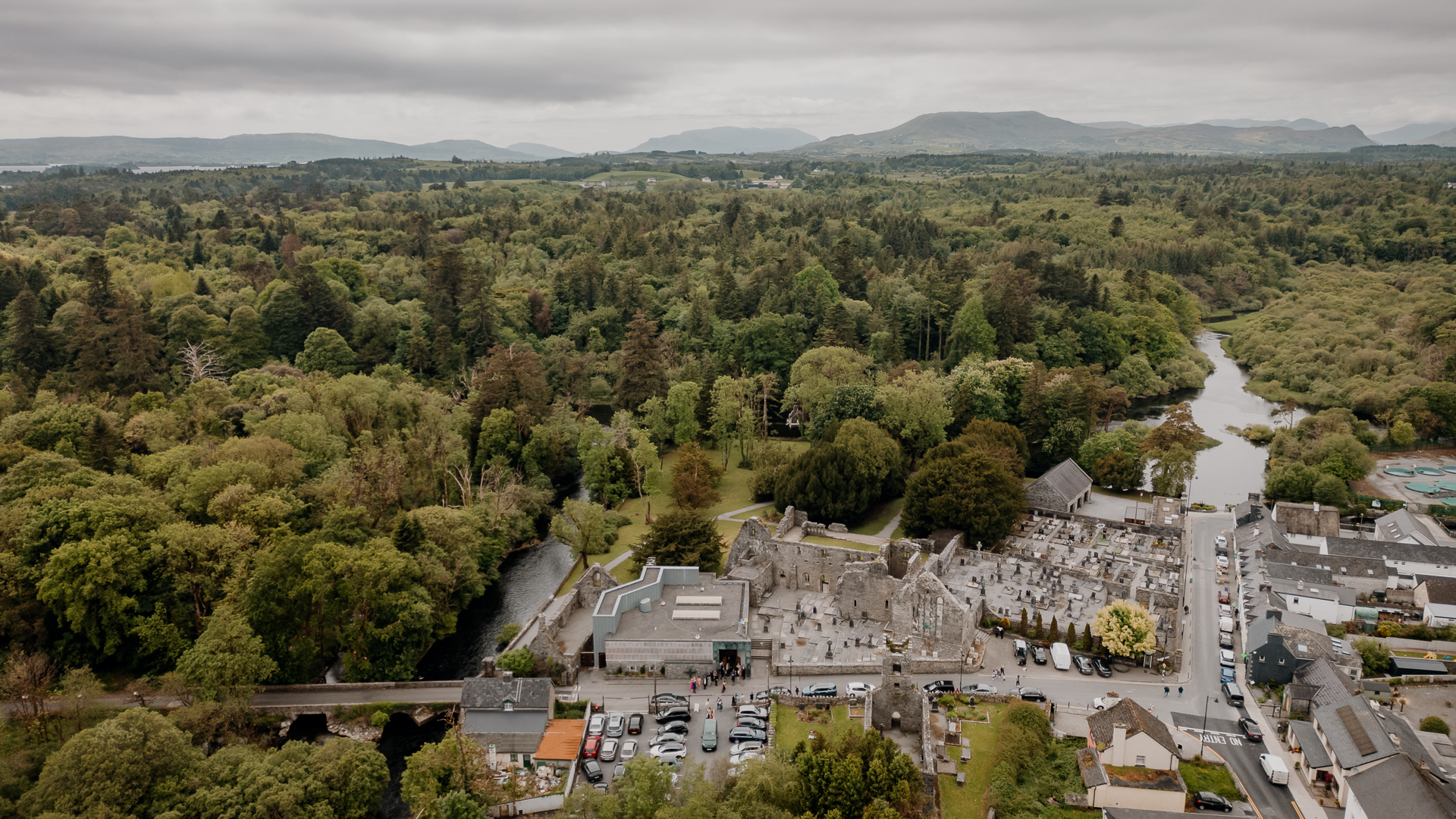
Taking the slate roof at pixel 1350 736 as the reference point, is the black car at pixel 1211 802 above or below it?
below

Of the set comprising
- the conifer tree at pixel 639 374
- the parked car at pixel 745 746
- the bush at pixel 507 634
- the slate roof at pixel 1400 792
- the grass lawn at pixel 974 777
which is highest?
the conifer tree at pixel 639 374

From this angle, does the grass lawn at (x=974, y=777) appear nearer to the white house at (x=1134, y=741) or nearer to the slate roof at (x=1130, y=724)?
the slate roof at (x=1130, y=724)

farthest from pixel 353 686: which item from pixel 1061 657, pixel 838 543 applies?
pixel 1061 657

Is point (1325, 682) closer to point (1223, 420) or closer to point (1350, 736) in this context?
point (1350, 736)

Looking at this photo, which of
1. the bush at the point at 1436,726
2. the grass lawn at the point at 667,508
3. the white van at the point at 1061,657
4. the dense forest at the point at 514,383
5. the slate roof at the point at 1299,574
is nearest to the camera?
the bush at the point at 1436,726

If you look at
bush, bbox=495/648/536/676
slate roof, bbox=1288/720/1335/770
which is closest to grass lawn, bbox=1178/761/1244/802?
slate roof, bbox=1288/720/1335/770

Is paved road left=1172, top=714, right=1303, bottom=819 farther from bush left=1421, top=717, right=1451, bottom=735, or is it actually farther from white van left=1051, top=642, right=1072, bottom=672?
bush left=1421, top=717, right=1451, bottom=735

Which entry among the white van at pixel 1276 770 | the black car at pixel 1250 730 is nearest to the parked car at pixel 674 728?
the white van at pixel 1276 770

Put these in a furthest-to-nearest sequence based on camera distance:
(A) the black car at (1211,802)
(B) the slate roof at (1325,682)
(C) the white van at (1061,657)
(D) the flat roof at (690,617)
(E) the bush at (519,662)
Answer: (D) the flat roof at (690,617) → (E) the bush at (519,662) → (C) the white van at (1061,657) → (B) the slate roof at (1325,682) → (A) the black car at (1211,802)
